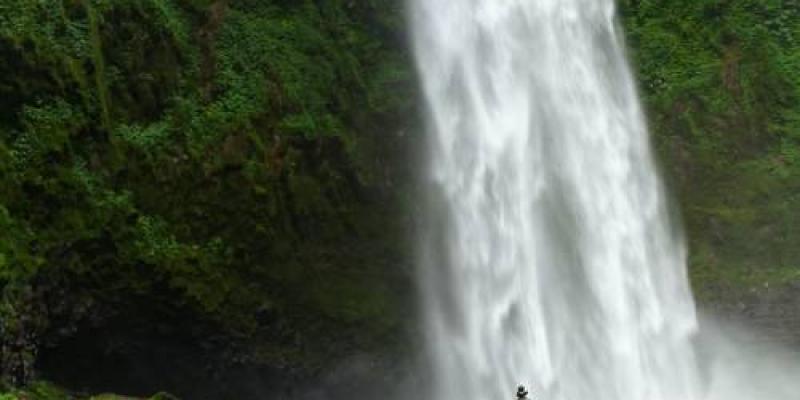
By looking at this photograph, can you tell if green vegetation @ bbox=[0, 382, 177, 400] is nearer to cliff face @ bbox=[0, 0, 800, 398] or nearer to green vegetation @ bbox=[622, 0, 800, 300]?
cliff face @ bbox=[0, 0, 800, 398]

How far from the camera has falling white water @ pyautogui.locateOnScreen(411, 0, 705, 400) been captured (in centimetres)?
1366

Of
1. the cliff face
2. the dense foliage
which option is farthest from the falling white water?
the dense foliage

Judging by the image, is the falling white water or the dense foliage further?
the falling white water

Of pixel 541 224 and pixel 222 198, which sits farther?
pixel 541 224

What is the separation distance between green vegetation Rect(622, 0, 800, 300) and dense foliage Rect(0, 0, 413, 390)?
524cm

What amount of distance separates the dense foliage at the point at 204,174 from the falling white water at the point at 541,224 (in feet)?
2.52

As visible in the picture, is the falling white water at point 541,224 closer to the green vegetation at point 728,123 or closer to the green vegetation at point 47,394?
the green vegetation at point 728,123

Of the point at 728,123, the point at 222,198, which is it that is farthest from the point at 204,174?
the point at 728,123

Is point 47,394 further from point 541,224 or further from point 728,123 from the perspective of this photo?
point 728,123

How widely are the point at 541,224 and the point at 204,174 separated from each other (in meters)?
5.04

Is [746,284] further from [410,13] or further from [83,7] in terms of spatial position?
[83,7]

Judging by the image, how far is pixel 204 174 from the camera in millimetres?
12438

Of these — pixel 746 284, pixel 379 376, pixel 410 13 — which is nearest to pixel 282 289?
pixel 379 376

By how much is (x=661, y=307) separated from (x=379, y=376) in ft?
15.1
